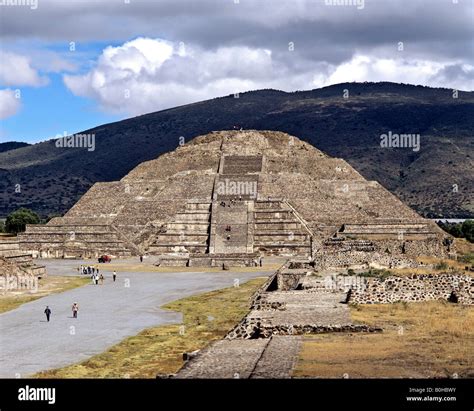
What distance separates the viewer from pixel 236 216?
72.8m

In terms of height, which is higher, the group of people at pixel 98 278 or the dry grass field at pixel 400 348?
the dry grass field at pixel 400 348

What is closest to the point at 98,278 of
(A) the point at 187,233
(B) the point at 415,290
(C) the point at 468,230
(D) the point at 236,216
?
(A) the point at 187,233

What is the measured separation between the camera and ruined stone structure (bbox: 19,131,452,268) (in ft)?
221

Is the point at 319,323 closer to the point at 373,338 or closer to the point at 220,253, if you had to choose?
the point at 373,338

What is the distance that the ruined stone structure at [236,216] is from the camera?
67.4m

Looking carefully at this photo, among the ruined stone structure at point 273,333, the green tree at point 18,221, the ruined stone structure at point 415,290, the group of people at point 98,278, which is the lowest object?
the group of people at point 98,278

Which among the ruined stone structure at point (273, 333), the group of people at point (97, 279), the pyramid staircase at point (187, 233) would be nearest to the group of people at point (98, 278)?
the group of people at point (97, 279)

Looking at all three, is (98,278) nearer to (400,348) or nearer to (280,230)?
(280,230)

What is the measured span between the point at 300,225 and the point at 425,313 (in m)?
41.0

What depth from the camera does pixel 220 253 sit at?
6581 cm

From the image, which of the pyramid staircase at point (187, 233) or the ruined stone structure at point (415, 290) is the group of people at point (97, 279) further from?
the ruined stone structure at point (415, 290)

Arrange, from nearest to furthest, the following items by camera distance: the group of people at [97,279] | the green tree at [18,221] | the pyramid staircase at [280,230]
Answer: the group of people at [97,279] → the pyramid staircase at [280,230] → the green tree at [18,221]

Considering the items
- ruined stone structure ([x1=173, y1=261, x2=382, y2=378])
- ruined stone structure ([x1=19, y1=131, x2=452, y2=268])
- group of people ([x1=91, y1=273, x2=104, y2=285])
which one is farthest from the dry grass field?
ruined stone structure ([x1=19, y1=131, x2=452, y2=268])

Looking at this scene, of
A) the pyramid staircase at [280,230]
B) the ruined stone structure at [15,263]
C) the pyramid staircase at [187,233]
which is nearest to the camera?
the ruined stone structure at [15,263]
